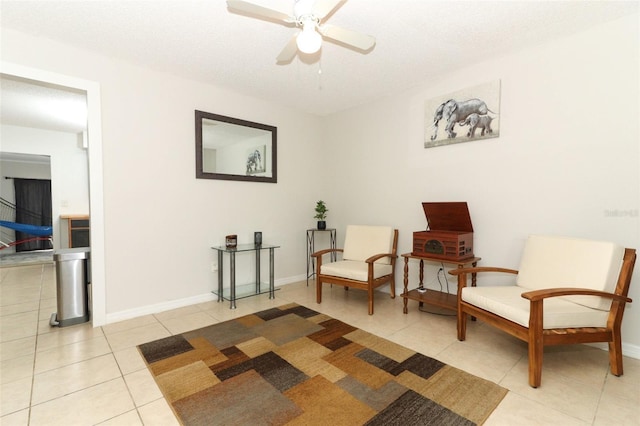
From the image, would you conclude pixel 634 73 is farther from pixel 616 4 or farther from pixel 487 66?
pixel 487 66

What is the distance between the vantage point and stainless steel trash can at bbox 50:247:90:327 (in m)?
2.85

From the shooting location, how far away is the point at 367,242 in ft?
12.6

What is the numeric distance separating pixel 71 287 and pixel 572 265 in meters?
4.31

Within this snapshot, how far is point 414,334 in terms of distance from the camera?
2662mm

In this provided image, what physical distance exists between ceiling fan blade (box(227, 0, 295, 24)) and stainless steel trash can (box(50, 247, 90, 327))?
2.67 meters

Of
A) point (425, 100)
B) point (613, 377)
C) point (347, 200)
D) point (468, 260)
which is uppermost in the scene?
point (425, 100)

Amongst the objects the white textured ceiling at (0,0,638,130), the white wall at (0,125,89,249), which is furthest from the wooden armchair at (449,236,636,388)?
the white wall at (0,125,89,249)

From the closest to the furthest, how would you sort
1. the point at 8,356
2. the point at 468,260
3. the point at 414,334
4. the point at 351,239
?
the point at 8,356
the point at 414,334
the point at 468,260
the point at 351,239

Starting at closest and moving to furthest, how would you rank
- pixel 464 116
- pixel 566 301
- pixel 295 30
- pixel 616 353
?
pixel 616 353, pixel 566 301, pixel 295 30, pixel 464 116

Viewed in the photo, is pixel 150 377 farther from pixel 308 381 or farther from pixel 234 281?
pixel 234 281

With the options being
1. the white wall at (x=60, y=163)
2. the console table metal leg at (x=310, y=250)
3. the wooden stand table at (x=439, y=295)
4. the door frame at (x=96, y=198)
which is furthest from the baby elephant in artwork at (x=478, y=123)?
the white wall at (x=60, y=163)

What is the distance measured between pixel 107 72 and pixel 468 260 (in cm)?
389

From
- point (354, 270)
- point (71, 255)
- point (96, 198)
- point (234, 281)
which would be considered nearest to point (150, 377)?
point (234, 281)

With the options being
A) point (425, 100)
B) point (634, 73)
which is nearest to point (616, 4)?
point (634, 73)
